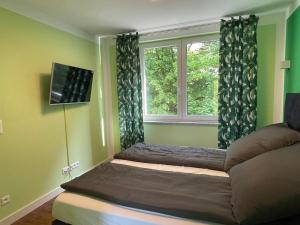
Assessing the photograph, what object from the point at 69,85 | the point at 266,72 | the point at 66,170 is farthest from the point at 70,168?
the point at 266,72

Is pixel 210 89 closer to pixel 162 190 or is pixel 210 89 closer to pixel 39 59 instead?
pixel 162 190

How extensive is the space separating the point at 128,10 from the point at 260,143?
2117 millimetres

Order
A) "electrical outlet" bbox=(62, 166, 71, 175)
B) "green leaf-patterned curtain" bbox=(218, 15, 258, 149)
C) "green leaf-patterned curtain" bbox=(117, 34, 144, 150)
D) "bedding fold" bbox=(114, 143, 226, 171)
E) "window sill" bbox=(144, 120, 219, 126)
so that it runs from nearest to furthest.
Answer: "bedding fold" bbox=(114, 143, 226, 171), "green leaf-patterned curtain" bbox=(218, 15, 258, 149), "electrical outlet" bbox=(62, 166, 71, 175), "window sill" bbox=(144, 120, 219, 126), "green leaf-patterned curtain" bbox=(117, 34, 144, 150)

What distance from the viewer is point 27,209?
2404 millimetres

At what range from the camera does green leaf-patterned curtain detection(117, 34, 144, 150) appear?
3.45 meters

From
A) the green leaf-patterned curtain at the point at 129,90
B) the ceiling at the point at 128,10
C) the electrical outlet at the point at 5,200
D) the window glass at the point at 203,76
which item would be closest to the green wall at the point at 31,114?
the electrical outlet at the point at 5,200

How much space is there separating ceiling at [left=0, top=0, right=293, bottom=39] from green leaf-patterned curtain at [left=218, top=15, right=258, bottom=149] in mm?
226

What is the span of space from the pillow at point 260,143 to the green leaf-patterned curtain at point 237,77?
0.95m

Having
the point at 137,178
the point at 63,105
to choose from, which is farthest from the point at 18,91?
the point at 137,178

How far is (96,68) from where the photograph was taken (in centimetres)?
366

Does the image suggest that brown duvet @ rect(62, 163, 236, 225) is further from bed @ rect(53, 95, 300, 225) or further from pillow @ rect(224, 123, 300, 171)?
pillow @ rect(224, 123, 300, 171)

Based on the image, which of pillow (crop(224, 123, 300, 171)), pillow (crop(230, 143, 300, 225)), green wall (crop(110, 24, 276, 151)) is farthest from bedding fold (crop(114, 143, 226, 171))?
green wall (crop(110, 24, 276, 151))

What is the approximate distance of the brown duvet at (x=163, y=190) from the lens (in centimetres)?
129

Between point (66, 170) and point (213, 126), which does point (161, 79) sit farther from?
point (66, 170)
